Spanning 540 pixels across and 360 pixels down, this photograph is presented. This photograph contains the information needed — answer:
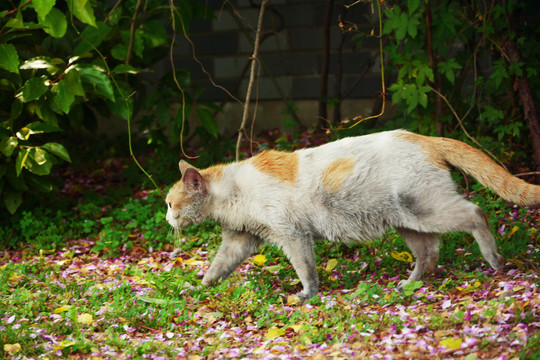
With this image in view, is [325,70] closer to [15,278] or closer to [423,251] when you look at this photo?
[423,251]

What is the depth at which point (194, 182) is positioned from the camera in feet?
15.0

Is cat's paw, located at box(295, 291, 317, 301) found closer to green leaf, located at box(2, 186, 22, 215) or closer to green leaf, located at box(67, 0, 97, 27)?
green leaf, located at box(67, 0, 97, 27)

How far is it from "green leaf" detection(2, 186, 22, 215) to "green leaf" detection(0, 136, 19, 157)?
0.59 metres

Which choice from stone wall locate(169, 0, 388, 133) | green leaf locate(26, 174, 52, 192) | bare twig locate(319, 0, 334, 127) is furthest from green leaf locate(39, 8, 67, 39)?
bare twig locate(319, 0, 334, 127)

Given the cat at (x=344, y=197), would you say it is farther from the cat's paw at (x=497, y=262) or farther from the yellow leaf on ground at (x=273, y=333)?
the yellow leaf on ground at (x=273, y=333)

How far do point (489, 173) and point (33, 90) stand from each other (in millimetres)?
3548

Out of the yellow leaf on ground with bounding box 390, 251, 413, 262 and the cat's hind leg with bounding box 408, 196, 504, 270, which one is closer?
the cat's hind leg with bounding box 408, 196, 504, 270

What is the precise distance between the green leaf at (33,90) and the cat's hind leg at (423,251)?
3093 mm

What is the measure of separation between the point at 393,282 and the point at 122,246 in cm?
267

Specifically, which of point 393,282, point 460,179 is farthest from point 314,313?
point 460,179

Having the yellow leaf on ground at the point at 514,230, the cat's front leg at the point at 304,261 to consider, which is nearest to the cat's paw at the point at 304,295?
the cat's front leg at the point at 304,261

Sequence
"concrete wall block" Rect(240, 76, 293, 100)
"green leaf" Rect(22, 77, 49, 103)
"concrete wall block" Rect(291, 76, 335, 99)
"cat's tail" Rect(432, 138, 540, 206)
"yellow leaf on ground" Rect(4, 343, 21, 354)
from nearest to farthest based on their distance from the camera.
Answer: "yellow leaf on ground" Rect(4, 343, 21, 354) → "cat's tail" Rect(432, 138, 540, 206) → "green leaf" Rect(22, 77, 49, 103) → "concrete wall block" Rect(291, 76, 335, 99) → "concrete wall block" Rect(240, 76, 293, 100)

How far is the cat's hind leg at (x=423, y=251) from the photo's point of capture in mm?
4484

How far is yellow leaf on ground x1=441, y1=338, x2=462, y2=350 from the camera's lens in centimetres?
327
